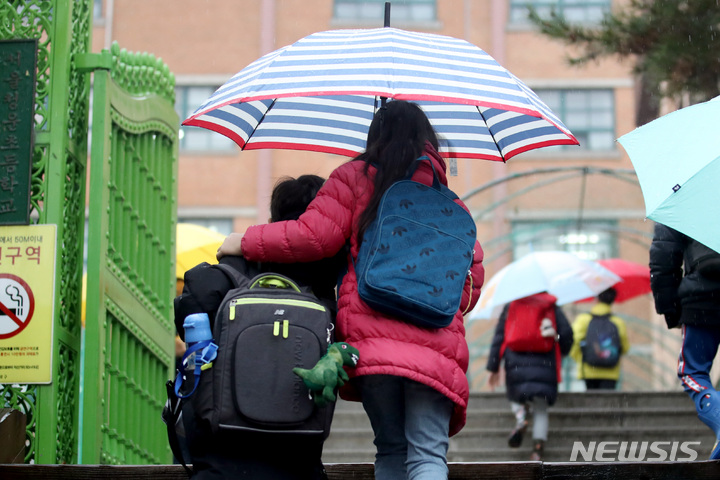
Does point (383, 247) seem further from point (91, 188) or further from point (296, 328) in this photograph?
point (91, 188)

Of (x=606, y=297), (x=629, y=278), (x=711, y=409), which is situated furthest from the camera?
(x=629, y=278)

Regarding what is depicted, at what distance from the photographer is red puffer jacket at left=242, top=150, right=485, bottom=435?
149 inches

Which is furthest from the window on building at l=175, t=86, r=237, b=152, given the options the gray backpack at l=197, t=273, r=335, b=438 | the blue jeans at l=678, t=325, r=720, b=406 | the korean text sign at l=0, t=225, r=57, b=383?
the gray backpack at l=197, t=273, r=335, b=438

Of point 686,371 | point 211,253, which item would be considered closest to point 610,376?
point 211,253

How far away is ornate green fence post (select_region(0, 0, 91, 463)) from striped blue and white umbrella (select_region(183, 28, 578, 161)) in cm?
85

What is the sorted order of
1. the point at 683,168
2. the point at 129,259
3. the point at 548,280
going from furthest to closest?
1. the point at 548,280
2. the point at 129,259
3. the point at 683,168

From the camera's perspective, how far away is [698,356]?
5.34 meters

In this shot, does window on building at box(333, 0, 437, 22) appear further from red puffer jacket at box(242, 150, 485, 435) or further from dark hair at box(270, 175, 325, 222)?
red puffer jacket at box(242, 150, 485, 435)

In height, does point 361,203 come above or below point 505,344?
above

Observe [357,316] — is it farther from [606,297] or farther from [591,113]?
[591,113]

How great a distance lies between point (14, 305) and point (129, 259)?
1037 mm

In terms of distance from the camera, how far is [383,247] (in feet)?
12.7

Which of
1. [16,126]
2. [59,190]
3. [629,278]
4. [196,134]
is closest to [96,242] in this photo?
[59,190]

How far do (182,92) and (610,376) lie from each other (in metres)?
15.8
